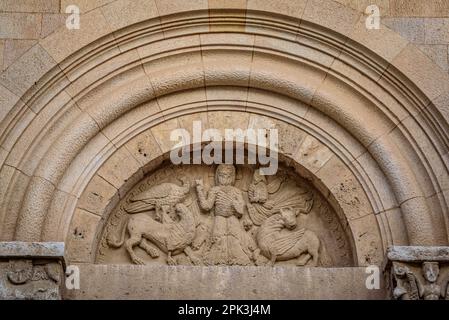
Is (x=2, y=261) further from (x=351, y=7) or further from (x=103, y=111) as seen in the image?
(x=351, y=7)

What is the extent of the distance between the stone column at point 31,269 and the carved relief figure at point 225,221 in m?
1.71

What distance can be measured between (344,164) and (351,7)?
5.49ft

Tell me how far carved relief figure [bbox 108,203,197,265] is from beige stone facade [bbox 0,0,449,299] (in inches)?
0.6

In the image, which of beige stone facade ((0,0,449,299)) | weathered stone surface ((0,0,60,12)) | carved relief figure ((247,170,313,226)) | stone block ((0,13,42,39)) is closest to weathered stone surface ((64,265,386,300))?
beige stone facade ((0,0,449,299))

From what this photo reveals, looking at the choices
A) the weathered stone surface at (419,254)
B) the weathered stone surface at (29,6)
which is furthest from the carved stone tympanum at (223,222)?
the weathered stone surface at (29,6)

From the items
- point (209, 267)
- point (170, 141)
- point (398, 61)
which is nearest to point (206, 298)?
point (209, 267)

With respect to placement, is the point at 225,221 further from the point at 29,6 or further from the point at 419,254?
the point at 29,6

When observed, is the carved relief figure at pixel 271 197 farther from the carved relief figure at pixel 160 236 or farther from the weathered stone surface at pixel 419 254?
the weathered stone surface at pixel 419 254

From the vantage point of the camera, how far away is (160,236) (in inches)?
441

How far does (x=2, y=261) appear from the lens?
10211mm

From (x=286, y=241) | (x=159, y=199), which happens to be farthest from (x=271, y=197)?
(x=159, y=199)

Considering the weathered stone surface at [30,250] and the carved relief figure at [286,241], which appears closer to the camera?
the weathered stone surface at [30,250]

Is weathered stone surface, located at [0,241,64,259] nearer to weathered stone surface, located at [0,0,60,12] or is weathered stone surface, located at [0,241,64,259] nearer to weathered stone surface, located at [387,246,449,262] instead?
weathered stone surface, located at [0,0,60,12]

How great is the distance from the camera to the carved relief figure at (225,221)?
11.2 meters
